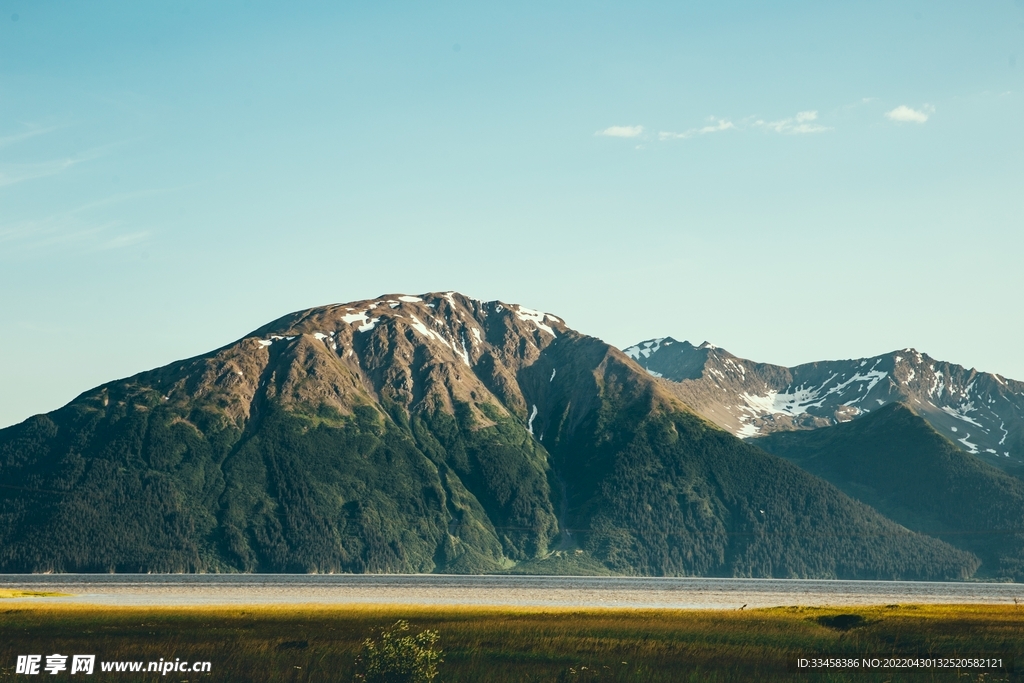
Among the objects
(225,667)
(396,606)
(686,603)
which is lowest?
(686,603)

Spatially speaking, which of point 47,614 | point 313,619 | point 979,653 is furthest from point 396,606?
point 979,653

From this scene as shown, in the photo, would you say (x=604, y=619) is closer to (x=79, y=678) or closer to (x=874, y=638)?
(x=874, y=638)

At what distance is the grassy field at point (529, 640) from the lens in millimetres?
83375

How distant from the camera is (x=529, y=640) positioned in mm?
98625

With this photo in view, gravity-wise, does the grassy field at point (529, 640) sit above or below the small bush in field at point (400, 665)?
below

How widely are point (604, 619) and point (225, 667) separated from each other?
1958 inches

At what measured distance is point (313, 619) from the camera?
114938 millimetres

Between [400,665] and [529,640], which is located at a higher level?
[400,665]

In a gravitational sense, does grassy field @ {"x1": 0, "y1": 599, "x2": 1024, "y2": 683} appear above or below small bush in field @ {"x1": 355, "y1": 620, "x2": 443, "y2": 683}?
below

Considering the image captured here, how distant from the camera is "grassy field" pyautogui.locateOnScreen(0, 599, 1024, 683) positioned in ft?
274

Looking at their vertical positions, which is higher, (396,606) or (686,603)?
(396,606)

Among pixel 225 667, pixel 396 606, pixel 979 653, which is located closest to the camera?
pixel 225 667

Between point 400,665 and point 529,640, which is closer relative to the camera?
point 400,665

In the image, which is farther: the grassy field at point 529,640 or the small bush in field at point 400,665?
the grassy field at point 529,640
